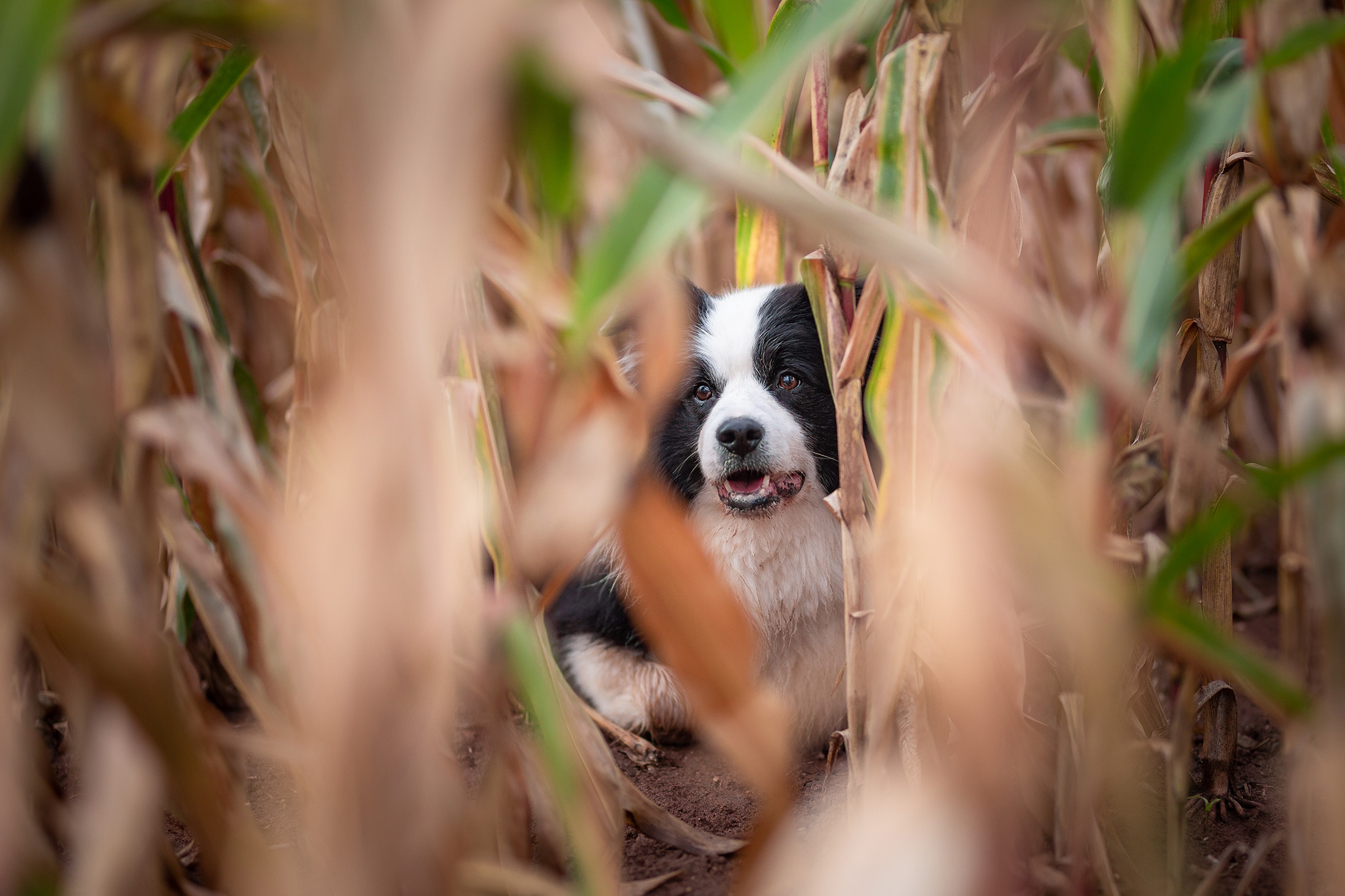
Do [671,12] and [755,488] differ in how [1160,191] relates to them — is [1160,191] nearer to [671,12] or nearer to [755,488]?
[671,12]

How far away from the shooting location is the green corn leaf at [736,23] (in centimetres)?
79

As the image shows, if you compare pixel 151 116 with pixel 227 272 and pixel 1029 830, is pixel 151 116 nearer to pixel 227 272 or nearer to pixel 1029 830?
pixel 1029 830

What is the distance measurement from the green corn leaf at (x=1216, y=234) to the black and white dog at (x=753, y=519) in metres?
0.96

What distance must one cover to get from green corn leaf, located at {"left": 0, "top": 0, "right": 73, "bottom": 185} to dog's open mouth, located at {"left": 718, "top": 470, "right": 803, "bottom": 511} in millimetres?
1345

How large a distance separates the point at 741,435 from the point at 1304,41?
1.13 meters

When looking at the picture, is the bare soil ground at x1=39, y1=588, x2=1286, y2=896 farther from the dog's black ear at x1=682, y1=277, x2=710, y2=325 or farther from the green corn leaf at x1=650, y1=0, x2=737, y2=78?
the green corn leaf at x1=650, y1=0, x2=737, y2=78

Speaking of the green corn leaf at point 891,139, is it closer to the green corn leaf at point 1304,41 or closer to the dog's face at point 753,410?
the green corn leaf at point 1304,41

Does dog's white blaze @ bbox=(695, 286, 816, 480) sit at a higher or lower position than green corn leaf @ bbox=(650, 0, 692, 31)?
lower

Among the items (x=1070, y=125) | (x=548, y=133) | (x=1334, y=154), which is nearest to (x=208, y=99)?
(x=548, y=133)

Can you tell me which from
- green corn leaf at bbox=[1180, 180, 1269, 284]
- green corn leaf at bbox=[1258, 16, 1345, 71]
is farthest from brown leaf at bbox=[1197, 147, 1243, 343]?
green corn leaf at bbox=[1258, 16, 1345, 71]

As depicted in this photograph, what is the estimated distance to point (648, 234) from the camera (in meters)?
0.61

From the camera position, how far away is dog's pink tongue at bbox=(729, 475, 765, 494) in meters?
1.75

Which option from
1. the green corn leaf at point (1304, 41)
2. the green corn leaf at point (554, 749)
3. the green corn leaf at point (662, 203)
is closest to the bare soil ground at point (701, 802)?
the green corn leaf at point (554, 749)

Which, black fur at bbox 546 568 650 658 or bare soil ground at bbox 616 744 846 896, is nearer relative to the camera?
bare soil ground at bbox 616 744 846 896
